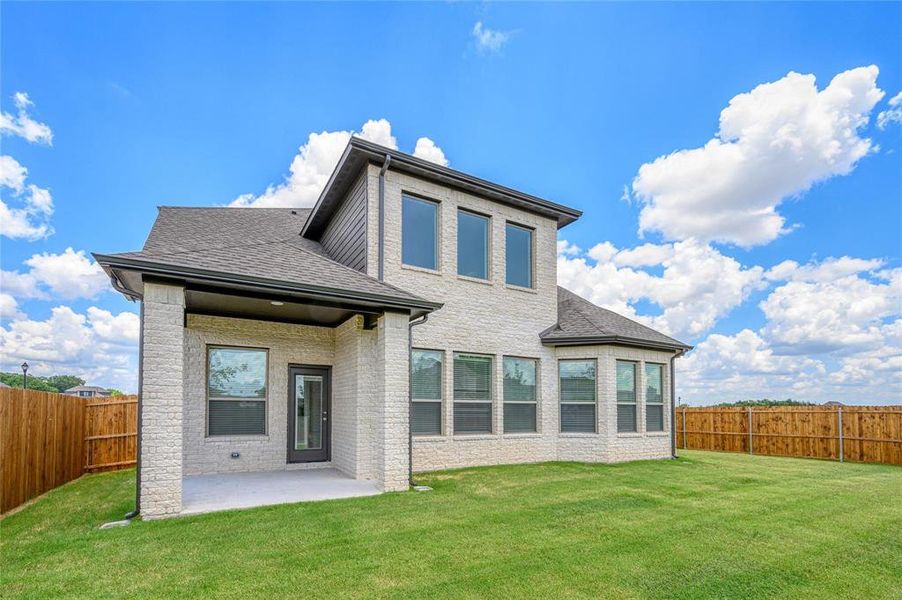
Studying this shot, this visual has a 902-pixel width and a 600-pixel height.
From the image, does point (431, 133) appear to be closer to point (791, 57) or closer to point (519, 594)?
point (791, 57)

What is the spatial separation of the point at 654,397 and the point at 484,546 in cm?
A: 886

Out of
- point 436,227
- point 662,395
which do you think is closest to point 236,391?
point 436,227

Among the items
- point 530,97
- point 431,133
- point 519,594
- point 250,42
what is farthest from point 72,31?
point 519,594

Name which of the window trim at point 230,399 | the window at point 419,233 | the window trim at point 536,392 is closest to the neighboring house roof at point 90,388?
the window trim at point 230,399

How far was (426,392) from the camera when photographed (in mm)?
9531

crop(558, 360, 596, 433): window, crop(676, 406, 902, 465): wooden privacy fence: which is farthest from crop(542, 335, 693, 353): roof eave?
crop(676, 406, 902, 465): wooden privacy fence

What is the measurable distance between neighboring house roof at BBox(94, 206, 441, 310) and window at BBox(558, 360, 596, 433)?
5.01 meters

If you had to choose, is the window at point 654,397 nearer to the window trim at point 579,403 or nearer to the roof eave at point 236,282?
the window trim at point 579,403

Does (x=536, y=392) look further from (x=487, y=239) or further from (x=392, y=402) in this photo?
(x=392, y=402)

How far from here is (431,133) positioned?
16734 mm

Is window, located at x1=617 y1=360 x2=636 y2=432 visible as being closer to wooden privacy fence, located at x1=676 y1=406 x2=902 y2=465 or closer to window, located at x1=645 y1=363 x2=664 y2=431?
window, located at x1=645 y1=363 x2=664 y2=431

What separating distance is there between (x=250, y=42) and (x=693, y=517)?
1366 centimetres

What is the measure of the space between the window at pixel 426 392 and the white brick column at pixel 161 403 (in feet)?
14.3

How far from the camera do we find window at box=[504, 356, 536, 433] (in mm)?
10680
